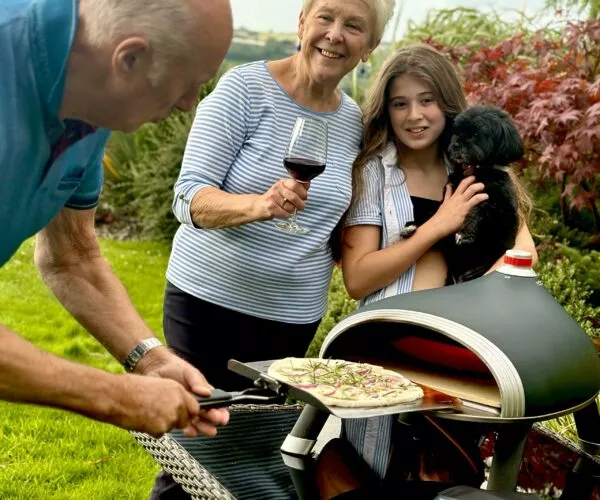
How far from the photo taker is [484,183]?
9.57ft

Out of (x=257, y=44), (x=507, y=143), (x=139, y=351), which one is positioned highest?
(x=507, y=143)

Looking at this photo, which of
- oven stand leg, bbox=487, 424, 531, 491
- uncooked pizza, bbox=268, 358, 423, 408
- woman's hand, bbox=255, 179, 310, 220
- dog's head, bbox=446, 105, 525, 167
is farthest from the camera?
dog's head, bbox=446, 105, 525, 167

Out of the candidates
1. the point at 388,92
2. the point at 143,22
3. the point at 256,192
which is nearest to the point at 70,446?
the point at 256,192

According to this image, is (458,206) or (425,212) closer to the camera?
(458,206)

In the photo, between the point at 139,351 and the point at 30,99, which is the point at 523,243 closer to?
the point at 139,351

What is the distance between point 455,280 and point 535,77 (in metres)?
2.42

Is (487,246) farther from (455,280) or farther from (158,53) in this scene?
(158,53)

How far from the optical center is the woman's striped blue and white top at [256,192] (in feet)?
9.27

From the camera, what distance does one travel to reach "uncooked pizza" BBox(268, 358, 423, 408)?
2.08 m

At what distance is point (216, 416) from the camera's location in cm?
196

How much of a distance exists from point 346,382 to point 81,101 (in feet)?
3.18

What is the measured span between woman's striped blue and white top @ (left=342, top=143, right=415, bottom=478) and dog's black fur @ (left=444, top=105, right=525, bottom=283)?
17 cm

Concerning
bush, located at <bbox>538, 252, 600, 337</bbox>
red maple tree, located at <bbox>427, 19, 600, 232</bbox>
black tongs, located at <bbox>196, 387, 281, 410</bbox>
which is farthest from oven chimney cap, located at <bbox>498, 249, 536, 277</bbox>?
red maple tree, located at <bbox>427, 19, 600, 232</bbox>

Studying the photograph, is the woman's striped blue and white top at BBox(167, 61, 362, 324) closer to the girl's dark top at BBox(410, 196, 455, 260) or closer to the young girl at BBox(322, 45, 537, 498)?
the young girl at BBox(322, 45, 537, 498)
